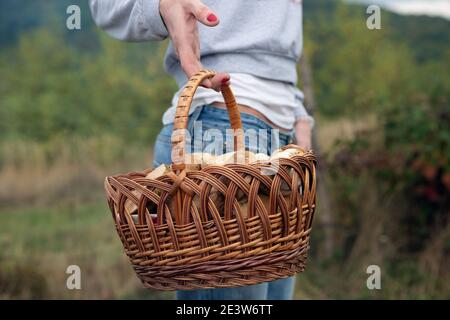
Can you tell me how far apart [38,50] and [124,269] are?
7.53 m

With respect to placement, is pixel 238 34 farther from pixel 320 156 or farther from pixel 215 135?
pixel 320 156

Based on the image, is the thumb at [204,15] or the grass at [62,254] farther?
the grass at [62,254]

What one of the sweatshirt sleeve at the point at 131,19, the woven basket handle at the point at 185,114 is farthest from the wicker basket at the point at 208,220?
the sweatshirt sleeve at the point at 131,19

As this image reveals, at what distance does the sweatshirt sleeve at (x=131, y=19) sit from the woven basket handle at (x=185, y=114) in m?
0.20

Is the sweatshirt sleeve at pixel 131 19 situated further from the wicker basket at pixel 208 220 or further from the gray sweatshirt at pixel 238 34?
the wicker basket at pixel 208 220

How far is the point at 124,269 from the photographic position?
4.21m

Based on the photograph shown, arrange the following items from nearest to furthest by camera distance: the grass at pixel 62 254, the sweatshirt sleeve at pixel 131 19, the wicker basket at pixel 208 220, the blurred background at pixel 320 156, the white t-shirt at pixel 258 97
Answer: the wicker basket at pixel 208 220 → the sweatshirt sleeve at pixel 131 19 → the white t-shirt at pixel 258 97 → the grass at pixel 62 254 → the blurred background at pixel 320 156

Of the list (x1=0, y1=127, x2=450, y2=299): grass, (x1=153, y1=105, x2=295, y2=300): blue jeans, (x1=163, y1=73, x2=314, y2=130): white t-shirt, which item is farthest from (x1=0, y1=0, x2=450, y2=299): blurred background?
(x1=163, y1=73, x2=314, y2=130): white t-shirt

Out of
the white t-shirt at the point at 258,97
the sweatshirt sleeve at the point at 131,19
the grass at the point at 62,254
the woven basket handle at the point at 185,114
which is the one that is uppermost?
the sweatshirt sleeve at the point at 131,19

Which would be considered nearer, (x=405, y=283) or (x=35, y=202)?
(x=405, y=283)

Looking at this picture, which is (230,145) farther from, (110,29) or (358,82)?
A: (358,82)

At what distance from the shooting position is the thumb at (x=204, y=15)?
1481 millimetres

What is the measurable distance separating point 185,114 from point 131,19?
0.37m
